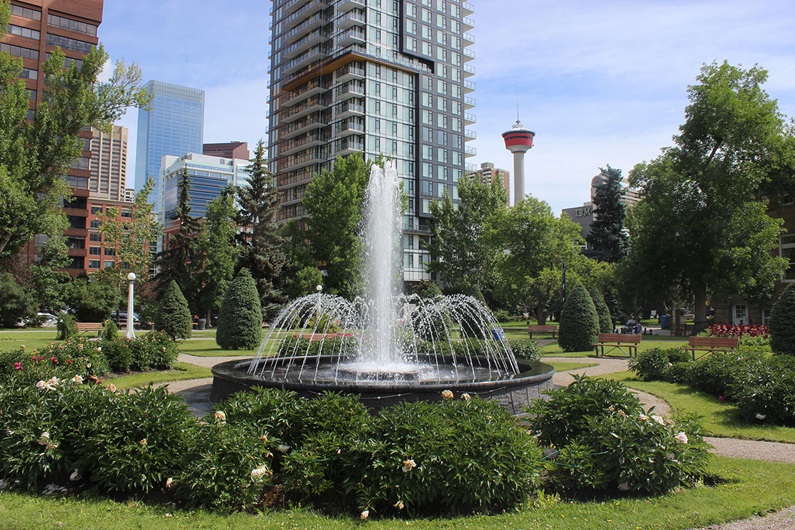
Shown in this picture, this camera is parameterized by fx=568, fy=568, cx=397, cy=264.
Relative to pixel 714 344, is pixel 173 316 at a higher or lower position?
higher

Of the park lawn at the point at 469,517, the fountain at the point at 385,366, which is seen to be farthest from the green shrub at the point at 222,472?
the fountain at the point at 385,366

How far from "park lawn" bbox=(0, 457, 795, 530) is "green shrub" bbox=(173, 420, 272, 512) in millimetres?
180

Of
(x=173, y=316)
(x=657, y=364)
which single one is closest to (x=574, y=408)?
(x=657, y=364)

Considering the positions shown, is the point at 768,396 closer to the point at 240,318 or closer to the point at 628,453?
the point at 628,453

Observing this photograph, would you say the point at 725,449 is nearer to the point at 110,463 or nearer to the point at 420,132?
the point at 110,463

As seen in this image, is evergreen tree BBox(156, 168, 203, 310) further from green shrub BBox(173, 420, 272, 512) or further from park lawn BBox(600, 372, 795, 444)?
green shrub BBox(173, 420, 272, 512)

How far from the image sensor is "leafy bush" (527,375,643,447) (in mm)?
7043

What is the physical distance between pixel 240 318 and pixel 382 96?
53.8 metres

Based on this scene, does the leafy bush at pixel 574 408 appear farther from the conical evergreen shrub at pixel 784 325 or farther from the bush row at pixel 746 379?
the conical evergreen shrub at pixel 784 325

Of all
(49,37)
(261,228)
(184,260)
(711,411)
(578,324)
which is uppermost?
(49,37)

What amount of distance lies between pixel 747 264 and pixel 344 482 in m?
37.4

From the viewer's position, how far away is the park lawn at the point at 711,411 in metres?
9.31

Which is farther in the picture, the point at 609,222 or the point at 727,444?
the point at 609,222

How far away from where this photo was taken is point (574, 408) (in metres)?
7.20
